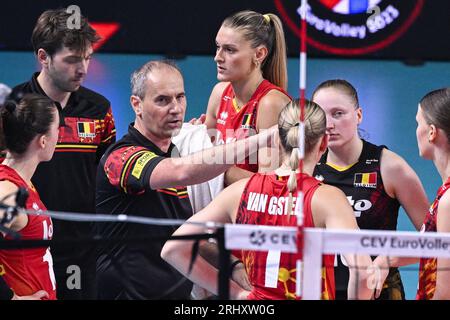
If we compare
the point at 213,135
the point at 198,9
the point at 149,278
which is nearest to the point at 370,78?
the point at 198,9

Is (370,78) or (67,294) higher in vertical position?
(370,78)

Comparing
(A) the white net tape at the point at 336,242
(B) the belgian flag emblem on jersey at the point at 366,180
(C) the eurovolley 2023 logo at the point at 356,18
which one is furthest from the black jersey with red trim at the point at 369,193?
(C) the eurovolley 2023 logo at the point at 356,18

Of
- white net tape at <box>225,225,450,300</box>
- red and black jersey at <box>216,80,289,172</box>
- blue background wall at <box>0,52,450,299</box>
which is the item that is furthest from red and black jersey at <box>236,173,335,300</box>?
blue background wall at <box>0,52,450,299</box>

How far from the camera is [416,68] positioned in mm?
12617

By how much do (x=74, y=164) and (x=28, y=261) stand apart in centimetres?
145

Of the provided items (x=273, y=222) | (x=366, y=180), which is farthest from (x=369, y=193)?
(x=273, y=222)

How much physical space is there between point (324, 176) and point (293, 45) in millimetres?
6919

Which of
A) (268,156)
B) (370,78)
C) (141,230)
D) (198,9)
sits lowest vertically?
(141,230)

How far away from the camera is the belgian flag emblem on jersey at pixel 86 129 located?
6.04m

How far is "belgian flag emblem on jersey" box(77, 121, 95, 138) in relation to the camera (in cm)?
604

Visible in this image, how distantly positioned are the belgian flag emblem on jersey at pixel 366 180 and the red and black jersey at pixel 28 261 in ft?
5.42
